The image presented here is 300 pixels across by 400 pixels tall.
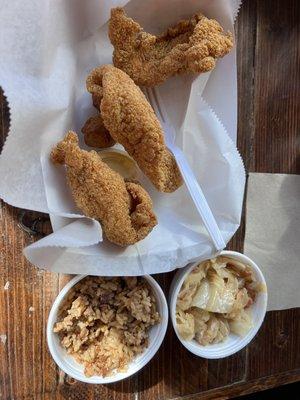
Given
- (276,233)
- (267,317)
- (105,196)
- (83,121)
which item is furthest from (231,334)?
(83,121)

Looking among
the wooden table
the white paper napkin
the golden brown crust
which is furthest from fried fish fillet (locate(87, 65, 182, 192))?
the white paper napkin

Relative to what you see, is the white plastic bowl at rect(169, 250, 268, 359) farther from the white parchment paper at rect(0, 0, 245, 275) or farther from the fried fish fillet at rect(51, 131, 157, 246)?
the fried fish fillet at rect(51, 131, 157, 246)

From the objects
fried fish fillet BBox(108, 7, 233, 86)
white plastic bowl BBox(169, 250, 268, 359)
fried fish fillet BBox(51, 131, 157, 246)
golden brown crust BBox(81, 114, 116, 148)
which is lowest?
white plastic bowl BBox(169, 250, 268, 359)

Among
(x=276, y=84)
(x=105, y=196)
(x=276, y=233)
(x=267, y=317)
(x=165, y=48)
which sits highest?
(x=165, y=48)

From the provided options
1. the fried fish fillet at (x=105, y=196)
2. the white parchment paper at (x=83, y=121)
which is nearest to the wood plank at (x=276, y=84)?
the white parchment paper at (x=83, y=121)

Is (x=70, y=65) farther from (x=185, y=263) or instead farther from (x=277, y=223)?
(x=277, y=223)

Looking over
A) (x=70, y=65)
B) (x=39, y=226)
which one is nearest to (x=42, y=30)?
(x=70, y=65)

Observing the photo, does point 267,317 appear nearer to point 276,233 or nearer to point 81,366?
point 276,233
